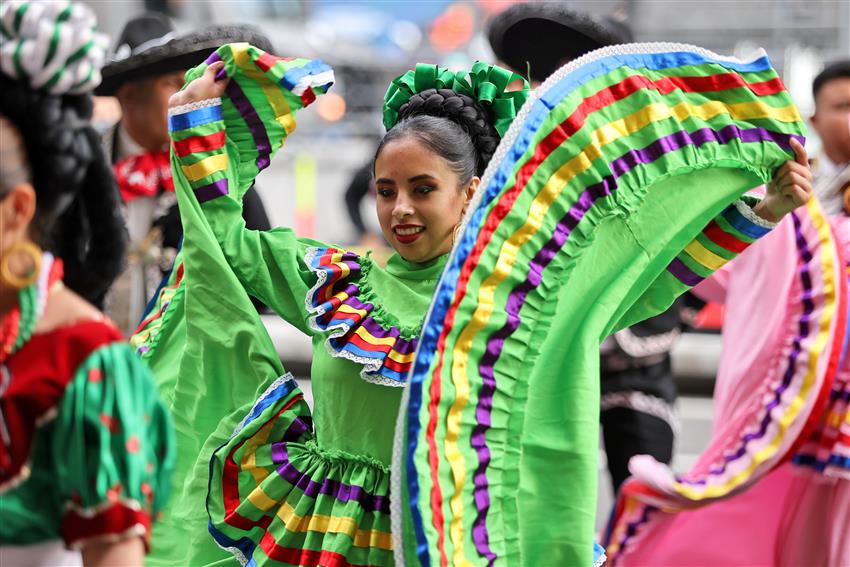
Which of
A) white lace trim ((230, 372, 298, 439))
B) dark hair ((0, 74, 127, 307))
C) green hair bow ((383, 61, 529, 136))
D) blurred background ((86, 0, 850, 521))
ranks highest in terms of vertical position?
blurred background ((86, 0, 850, 521))

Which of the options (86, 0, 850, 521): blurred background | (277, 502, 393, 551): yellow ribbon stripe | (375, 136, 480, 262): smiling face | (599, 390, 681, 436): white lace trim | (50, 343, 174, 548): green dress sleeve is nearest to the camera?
(50, 343, 174, 548): green dress sleeve

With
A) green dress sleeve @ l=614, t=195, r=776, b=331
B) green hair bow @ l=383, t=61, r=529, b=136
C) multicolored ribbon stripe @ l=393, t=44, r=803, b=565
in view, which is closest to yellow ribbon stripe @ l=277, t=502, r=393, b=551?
multicolored ribbon stripe @ l=393, t=44, r=803, b=565

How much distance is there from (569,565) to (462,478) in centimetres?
28

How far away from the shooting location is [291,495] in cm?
282

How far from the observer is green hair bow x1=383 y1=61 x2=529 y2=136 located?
3018 millimetres

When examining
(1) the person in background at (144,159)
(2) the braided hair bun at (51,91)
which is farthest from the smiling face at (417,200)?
(1) the person in background at (144,159)

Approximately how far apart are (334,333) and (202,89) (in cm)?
57

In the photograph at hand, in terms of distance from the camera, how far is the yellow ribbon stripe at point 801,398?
3.65 metres

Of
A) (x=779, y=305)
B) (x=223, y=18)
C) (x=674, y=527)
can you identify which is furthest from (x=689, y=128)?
(x=223, y=18)

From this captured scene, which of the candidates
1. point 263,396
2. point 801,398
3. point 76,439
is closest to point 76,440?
point 76,439

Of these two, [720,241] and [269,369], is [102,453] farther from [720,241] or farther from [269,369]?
[720,241]

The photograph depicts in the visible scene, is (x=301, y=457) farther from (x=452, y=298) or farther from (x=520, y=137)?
(x=520, y=137)

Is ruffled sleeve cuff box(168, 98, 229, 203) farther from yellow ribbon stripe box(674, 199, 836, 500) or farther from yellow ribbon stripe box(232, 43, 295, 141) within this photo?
yellow ribbon stripe box(674, 199, 836, 500)

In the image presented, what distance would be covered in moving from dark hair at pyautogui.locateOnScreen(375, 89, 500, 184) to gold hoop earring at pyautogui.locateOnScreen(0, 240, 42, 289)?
1.19 m
